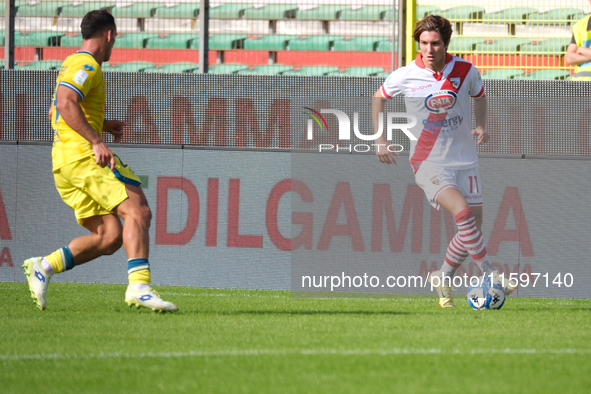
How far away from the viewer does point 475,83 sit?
20.0 feet

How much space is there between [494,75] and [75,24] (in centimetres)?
546

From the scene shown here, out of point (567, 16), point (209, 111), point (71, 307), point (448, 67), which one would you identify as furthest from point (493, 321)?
point (567, 16)

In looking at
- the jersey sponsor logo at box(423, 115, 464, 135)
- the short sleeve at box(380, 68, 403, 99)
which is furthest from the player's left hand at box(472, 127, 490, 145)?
the short sleeve at box(380, 68, 403, 99)

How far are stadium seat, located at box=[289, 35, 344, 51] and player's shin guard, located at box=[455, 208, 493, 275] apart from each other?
20.6ft

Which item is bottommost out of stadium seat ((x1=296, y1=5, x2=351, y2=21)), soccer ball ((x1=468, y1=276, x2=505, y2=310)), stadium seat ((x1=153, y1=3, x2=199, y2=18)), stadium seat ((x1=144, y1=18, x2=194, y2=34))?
soccer ball ((x1=468, y1=276, x2=505, y2=310))

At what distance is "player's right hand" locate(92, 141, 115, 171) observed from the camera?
4922 millimetres

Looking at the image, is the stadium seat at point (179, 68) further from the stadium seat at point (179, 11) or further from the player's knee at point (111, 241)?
the player's knee at point (111, 241)

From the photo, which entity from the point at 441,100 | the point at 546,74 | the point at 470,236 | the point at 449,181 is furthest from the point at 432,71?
the point at 546,74

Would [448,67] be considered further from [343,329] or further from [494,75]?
[494,75]

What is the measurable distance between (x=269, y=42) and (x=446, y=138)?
710 cm

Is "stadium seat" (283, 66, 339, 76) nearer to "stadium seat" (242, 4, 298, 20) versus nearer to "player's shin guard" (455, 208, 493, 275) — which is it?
A: "stadium seat" (242, 4, 298, 20)

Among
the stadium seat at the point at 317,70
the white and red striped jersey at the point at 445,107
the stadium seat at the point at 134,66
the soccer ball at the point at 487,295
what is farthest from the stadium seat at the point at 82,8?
the soccer ball at the point at 487,295

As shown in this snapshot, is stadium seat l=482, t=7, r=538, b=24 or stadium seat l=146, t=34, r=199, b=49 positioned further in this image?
stadium seat l=146, t=34, r=199, b=49

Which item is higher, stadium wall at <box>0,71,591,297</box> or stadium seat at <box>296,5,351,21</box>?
stadium seat at <box>296,5,351,21</box>
